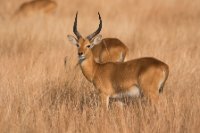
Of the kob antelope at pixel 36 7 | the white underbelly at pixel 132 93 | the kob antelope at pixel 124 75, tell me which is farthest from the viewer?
the kob antelope at pixel 36 7

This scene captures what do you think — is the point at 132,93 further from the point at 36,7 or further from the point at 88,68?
the point at 36,7

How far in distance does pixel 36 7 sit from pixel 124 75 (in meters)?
12.2

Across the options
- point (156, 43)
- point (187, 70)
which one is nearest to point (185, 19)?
point (156, 43)

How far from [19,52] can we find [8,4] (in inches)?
391

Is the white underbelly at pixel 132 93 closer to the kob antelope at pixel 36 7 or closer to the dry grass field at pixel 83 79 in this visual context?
the dry grass field at pixel 83 79

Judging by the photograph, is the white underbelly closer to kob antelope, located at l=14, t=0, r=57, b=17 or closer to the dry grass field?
the dry grass field

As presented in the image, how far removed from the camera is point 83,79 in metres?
8.20

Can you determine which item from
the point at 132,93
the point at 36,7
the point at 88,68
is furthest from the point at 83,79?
the point at 36,7

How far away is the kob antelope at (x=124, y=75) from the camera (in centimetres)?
682

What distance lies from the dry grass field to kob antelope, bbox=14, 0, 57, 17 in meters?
2.78

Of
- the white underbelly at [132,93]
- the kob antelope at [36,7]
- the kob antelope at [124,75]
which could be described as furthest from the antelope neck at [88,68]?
the kob antelope at [36,7]

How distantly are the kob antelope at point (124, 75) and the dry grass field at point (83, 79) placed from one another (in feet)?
0.52

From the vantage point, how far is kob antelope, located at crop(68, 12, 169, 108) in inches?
268

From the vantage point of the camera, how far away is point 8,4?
67.8 feet
